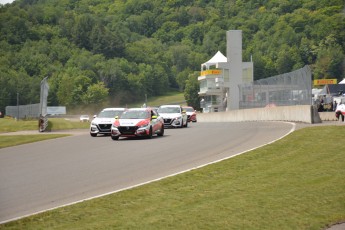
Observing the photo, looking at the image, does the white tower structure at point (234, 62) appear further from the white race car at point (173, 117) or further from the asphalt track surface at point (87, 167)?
the asphalt track surface at point (87, 167)

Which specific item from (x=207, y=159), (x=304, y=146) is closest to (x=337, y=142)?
(x=304, y=146)

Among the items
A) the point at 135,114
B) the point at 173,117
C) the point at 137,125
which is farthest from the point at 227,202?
the point at 173,117

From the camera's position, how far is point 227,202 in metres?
10.9

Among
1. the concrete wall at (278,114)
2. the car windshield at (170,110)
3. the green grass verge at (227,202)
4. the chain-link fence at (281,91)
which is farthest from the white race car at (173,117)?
the green grass verge at (227,202)

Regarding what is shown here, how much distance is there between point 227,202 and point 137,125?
17977 millimetres

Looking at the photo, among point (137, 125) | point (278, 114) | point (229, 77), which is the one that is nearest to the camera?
point (137, 125)

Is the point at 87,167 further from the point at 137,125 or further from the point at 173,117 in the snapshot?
the point at 173,117

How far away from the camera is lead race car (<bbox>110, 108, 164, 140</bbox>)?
28.7m

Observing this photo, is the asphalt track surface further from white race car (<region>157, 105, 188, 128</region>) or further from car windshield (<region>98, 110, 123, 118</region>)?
white race car (<region>157, 105, 188, 128</region>)

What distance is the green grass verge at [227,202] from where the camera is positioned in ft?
31.9

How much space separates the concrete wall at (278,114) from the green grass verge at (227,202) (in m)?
Answer: 18.8

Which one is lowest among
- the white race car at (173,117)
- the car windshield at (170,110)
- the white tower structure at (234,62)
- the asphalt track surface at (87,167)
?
the asphalt track surface at (87,167)

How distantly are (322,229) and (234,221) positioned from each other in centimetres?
121

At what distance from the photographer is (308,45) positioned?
Answer: 194 m
